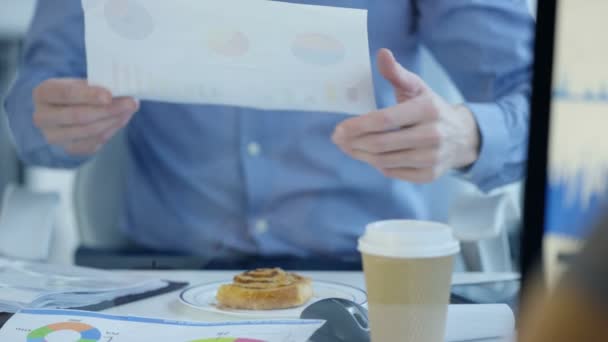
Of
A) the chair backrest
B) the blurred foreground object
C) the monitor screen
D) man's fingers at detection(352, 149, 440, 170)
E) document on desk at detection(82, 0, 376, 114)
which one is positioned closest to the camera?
the blurred foreground object

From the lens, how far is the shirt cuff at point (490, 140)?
910 mm

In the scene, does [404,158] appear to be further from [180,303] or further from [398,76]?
[180,303]

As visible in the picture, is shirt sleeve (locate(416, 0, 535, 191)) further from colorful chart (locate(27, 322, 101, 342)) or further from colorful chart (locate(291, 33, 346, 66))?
colorful chart (locate(27, 322, 101, 342))

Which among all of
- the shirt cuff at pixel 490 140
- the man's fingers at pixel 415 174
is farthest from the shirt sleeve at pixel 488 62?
the man's fingers at pixel 415 174

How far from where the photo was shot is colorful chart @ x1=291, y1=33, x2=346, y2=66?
27.2 inches

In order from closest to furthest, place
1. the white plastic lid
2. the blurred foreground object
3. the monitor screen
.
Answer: the blurred foreground object < the monitor screen < the white plastic lid

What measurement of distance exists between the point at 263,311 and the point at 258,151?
18.8 inches

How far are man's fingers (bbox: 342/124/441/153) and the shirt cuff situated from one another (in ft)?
0.39

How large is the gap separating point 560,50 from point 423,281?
21 centimetres

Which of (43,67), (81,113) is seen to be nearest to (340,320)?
(81,113)

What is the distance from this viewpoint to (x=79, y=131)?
37.4 inches

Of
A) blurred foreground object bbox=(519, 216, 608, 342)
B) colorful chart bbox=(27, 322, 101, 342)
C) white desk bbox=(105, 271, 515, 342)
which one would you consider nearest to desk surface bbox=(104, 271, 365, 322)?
white desk bbox=(105, 271, 515, 342)

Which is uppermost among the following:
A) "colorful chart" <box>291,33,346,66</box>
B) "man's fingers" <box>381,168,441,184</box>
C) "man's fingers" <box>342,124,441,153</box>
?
"colorful chart" <box>291,33,346,66</box>

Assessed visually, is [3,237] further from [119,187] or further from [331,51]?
[331,51]
